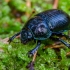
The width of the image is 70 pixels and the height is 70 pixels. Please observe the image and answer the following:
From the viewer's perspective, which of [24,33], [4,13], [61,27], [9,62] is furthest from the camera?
[4,13]

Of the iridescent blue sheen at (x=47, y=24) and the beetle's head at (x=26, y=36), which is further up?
the iridescent blue sheen at (x=47, y=24)

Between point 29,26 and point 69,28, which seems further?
point 69,28

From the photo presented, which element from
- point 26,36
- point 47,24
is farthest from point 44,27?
point 26,36

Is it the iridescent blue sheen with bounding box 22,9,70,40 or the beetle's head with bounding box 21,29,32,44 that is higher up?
the iridescent blue sheen with bounding box 22,9,70,40

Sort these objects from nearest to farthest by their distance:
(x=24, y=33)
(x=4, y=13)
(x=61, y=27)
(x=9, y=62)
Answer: (x=9, y=62), (x=24, y=33), (x=61, y=27), (x=4, y=13)

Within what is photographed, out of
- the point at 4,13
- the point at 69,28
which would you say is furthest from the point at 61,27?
the point at 4,13

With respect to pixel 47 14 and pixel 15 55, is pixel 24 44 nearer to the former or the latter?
pixel 15 55

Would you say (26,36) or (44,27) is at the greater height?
(44,27)

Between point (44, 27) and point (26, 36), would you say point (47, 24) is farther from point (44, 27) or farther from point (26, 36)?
point (26, 36)
